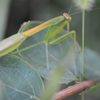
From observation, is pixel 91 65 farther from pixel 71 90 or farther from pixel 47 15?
pixel 47 15

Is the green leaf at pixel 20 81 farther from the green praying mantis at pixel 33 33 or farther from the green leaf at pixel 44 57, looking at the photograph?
the green praying mantis at pixel 33 33

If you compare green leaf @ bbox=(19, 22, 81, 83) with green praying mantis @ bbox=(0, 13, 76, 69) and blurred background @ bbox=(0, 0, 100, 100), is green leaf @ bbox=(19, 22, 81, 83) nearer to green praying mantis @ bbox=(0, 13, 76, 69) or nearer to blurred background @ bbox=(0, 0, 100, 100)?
green praying mantis @ bbox=(0, 13, 76, 69)

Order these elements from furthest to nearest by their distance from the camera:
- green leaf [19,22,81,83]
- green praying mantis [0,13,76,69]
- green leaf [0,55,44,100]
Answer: green praying mantis [0,13,76,69]
green leaf [19,22,81,83]
green leaf [0,55,44,100]

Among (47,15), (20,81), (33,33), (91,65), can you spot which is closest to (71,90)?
(20,81)

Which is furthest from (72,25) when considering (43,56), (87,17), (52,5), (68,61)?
(68,61)

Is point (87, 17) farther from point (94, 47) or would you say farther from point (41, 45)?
point (41, 45)

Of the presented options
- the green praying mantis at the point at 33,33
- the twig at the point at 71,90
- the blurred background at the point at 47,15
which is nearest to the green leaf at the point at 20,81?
the twig at the point at 71,90

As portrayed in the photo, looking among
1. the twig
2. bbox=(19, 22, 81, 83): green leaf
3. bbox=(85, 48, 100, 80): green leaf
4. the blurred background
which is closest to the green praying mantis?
bbox=(19, 22, 81, 83): green leaf

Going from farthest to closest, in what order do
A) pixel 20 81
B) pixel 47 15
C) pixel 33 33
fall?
1. pixel 47 15
2. pixel 33 33
3. pixel 20 81
